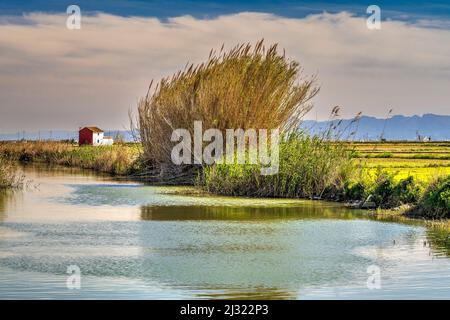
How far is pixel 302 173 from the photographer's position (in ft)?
76.2

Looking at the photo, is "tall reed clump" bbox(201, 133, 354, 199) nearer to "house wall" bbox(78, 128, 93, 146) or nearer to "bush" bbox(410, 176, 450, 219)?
"bush" bbox(410, 176, 450, 219)

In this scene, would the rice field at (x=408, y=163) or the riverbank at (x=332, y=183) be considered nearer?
the riverbank at (x=332, y=183)

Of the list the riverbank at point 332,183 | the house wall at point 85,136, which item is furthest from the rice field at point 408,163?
the house wall at point 85,136

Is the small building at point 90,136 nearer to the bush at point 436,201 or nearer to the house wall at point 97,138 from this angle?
the house wall at point 97,138

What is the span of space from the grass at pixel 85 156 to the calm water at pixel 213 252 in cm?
1418

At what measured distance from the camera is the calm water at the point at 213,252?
33.5ft

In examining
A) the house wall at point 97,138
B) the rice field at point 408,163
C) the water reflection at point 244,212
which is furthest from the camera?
the house wall at point 97,138

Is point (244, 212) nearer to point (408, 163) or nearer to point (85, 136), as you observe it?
point (408, 163)

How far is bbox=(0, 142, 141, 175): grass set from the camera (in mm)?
38125

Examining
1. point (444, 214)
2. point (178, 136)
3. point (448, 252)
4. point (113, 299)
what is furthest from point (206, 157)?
point (113, 299)

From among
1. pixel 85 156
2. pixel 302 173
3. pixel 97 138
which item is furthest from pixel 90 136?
pixel 302 173

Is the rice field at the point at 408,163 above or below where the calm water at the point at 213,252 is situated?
above

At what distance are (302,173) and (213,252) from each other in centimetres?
1057

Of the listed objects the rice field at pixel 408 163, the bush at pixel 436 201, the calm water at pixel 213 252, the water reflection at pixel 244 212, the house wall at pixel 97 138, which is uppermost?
the house wall at pixel 97 138
